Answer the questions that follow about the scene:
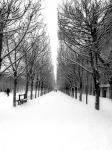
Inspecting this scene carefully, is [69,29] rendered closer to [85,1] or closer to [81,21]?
[81,21]

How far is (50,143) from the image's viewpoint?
6.02 meters

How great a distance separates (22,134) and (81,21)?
26.1ft

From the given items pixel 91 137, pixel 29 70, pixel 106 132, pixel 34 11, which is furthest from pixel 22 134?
pixel 29 70

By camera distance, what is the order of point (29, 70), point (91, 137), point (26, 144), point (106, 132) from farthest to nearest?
point (29, 70) → point (106, 132) → point (91, 137) → point (26, 144)

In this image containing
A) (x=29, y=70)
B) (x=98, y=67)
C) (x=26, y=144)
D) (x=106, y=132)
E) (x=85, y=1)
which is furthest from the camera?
(x=29, y=70)

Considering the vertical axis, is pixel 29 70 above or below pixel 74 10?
below

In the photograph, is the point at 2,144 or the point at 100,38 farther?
the point at 100,38

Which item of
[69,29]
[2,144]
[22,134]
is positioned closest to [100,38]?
[69,29]

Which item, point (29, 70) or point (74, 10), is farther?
point (29, 70)

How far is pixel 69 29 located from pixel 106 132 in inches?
291

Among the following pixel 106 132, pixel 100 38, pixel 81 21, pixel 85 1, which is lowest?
pixel 106 132

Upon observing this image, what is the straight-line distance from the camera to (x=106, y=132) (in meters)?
7.69

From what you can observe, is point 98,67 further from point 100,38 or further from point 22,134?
point 22,134

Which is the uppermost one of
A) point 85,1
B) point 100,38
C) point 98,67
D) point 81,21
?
point 85,1
